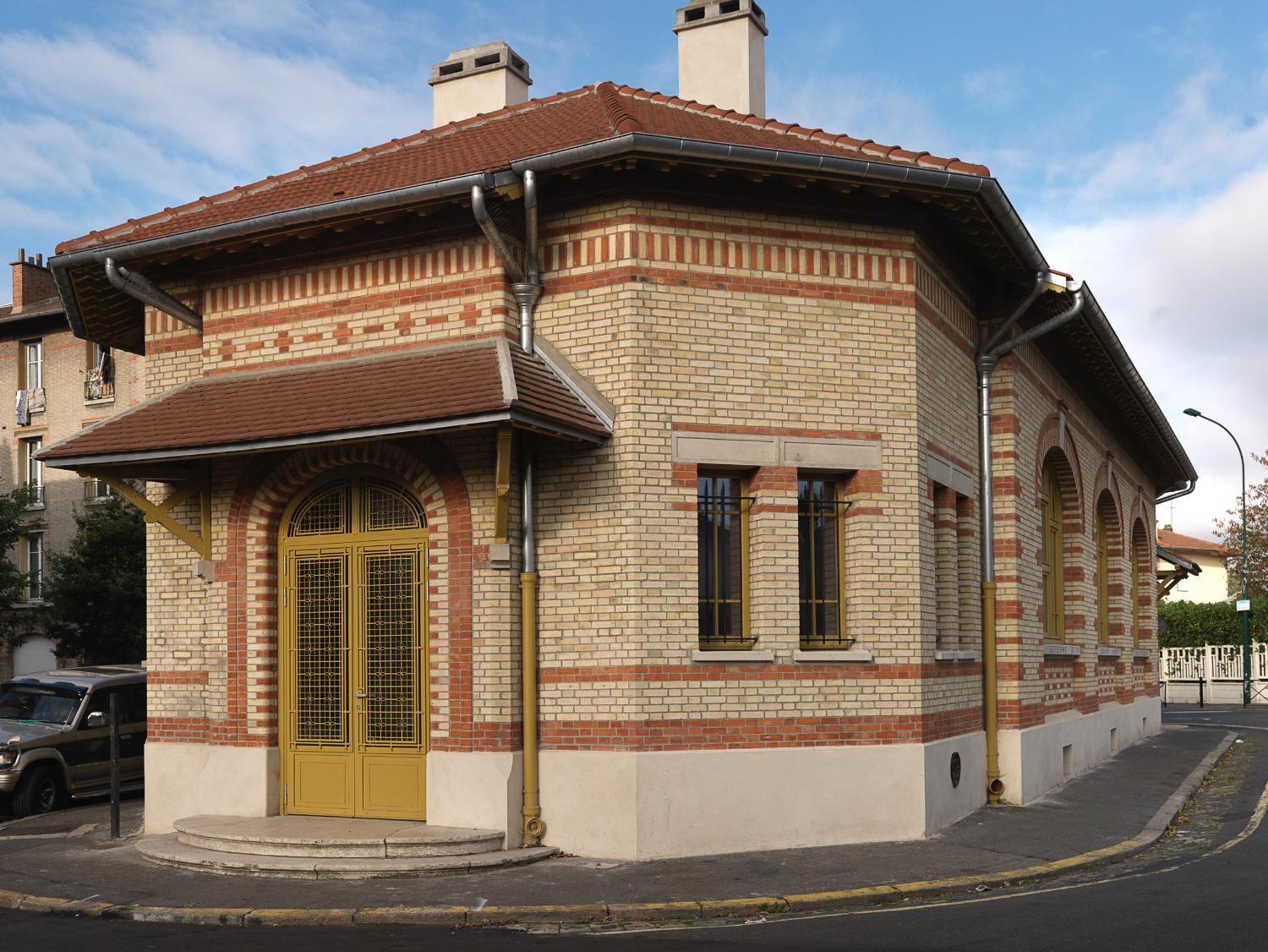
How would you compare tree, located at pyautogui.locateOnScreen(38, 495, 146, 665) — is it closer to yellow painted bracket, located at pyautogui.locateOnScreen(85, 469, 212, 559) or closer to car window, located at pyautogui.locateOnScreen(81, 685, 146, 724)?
car window, located at pyautogui.locateOnScreen(81, 685, 146, 724)

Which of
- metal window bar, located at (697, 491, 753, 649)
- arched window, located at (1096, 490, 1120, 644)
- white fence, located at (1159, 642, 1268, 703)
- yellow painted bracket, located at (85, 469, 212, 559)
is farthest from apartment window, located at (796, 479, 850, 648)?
white fence, located at (1159, 642, 1268, 703)

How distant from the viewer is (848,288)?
12.0 metres

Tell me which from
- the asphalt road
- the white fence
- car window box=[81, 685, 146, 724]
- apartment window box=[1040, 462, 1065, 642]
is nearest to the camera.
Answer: the asphalt road

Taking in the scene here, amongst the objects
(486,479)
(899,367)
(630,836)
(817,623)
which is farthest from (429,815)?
(899,367)

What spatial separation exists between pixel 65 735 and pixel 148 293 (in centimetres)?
601

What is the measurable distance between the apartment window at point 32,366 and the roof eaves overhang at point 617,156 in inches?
1109

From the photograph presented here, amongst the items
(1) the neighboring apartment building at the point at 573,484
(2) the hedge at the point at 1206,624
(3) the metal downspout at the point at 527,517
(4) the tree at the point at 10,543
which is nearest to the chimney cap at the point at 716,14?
(1) the neighboring apartment building at the point at 573,484

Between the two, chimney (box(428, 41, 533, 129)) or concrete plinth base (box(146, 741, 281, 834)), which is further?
chimney (box(428, 41, 533, 129))

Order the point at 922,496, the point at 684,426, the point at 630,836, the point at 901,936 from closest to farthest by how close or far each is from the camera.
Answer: the point at 901,936, the point at 630,836, the point at 684,426, the point at 922,496

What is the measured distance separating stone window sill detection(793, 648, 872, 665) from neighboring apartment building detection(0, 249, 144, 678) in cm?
2955

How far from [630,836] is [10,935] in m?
4.44

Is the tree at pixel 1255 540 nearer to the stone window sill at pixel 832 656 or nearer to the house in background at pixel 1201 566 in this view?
the house in background at pixel 1201 566

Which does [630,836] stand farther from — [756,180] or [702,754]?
[756,180]

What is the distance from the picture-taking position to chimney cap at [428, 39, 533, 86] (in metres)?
16.8
